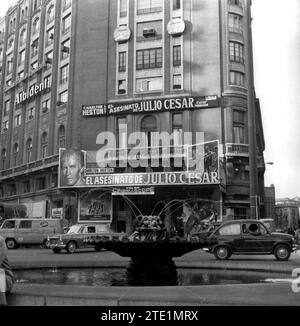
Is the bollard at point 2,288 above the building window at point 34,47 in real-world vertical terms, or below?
below

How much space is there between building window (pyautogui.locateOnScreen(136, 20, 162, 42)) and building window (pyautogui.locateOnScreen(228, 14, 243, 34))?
672 cm

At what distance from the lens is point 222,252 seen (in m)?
16.8

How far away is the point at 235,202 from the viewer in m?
39.9

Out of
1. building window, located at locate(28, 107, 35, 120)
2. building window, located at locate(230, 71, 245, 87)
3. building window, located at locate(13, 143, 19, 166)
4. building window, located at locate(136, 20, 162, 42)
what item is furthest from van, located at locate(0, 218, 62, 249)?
building window, located at locate(13, 143, 19, 166)

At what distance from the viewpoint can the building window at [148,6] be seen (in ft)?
148

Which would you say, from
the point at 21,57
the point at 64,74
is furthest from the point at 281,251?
the point at 21,57

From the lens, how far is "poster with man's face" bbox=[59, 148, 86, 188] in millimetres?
40312

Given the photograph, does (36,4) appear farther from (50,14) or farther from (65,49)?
(65,49)

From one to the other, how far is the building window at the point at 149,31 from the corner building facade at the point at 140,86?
97 millimetres

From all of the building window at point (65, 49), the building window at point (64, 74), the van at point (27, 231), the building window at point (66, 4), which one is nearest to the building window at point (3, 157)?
the building window at point (64, 74)

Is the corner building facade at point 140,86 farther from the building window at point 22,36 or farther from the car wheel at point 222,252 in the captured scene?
the car wheel at point 222,252

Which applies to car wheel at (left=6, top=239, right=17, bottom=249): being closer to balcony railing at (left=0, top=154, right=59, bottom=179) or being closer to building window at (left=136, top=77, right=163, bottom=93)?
balcony railing at (left=0, top=154, right=59, bottom=179)

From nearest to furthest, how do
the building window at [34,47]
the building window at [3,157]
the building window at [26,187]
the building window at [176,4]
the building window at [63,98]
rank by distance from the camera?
the building window at [176,4]
the building window at [63,98]
the building window at [26,187]
the building window at [34,47]
the building window at [3,157]

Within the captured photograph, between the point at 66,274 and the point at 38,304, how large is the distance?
564 centimetres
